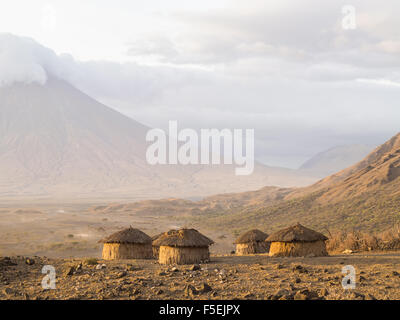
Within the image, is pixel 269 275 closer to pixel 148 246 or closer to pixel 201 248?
pixel 201 248

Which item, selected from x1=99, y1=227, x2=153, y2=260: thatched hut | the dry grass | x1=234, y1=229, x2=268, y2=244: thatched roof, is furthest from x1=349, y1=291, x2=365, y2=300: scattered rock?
x1=234, y1=229, x2=268, y2=244: thatched roof

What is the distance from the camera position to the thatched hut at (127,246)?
898 inches

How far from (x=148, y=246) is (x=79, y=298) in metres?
10.6

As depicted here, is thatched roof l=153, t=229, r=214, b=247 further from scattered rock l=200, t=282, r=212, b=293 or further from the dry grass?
the dry grass

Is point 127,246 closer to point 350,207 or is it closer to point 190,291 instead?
point 190,291

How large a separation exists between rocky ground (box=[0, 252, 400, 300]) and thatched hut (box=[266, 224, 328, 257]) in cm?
252

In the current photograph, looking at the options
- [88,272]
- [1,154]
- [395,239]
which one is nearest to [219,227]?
[395,239]

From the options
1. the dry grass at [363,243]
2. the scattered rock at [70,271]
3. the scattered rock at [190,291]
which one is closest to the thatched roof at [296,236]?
the dry grass at [363,243]

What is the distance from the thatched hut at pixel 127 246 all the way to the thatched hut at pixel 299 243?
6.13m

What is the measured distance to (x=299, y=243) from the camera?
21.8 metres

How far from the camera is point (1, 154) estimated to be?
172 m

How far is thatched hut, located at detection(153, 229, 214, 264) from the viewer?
19.8 metres

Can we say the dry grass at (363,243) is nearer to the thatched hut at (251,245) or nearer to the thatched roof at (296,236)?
the thatched hut at (251,245)

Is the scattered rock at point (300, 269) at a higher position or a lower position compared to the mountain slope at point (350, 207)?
lower
